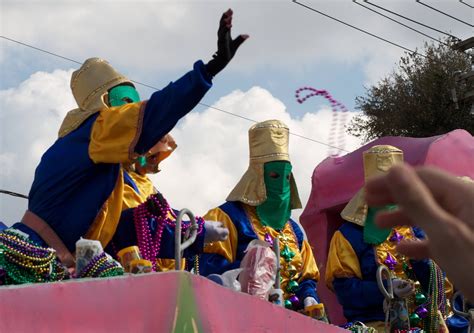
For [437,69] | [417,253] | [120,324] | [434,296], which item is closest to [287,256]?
[434,296]

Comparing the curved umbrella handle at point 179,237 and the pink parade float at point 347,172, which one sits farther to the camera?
the pink parade float at point 347,172

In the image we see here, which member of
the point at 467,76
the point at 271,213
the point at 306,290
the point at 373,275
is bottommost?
the point at 306,290

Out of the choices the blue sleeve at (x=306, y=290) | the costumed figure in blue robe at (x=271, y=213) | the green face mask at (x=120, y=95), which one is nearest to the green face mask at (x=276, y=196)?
the costumed figure in blue robe at (x=271, y=213)

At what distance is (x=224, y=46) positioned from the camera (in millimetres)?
3484

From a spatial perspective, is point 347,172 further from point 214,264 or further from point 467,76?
point 467,76

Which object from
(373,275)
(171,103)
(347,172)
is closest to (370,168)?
(373,275)

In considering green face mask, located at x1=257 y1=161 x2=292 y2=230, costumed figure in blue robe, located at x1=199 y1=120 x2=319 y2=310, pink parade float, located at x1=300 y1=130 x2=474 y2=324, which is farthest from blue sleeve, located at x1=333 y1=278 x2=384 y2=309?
pink parade float, located at x1=300 y1=130 x2=474 y2=324

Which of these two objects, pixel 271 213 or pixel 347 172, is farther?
pixel 347 172

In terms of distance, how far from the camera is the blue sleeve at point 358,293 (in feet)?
17.9

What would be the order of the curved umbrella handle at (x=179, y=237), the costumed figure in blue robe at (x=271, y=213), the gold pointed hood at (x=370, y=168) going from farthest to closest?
the gold pointed hood at (x=370, y=168) → the costumed figure in blue robe at (x=271, y=213) → the curved umbrella handle at (x=179, y=237)

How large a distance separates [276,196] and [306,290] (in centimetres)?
55

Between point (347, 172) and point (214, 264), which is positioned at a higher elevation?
point (347, 172)

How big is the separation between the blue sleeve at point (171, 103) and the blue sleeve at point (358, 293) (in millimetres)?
2262

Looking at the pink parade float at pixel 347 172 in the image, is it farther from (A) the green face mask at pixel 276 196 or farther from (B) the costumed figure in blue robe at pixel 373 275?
(A) the green face mask at pixel 276 196
